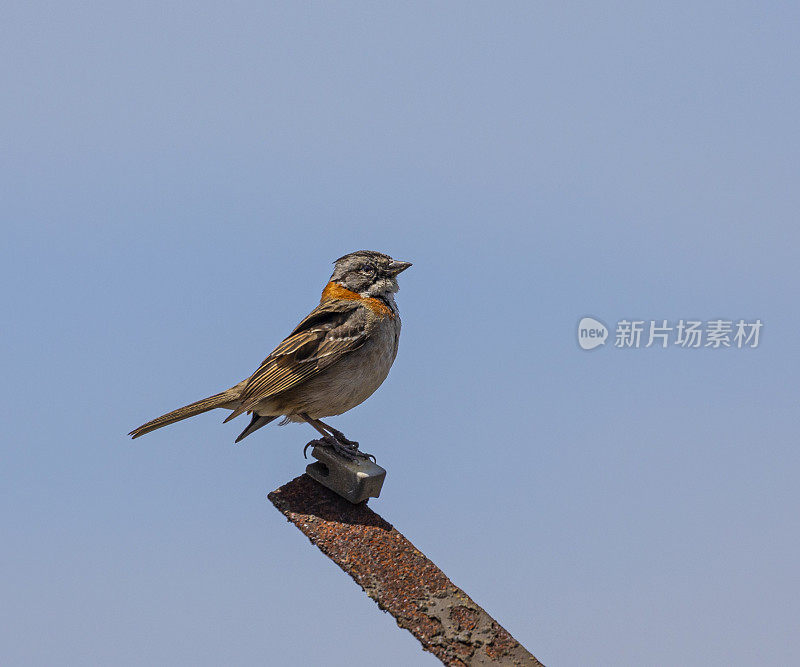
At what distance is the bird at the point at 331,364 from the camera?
9109mm

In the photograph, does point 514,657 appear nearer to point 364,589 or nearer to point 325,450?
point 364,589

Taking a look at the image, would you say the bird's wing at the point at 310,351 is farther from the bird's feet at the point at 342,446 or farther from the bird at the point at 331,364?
the bird's feet at the point at 342,446

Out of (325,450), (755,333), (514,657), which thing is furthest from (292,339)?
(755,333)

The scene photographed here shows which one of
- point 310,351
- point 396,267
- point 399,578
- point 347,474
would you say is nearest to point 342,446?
point 347,474

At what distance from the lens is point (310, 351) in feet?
30.0

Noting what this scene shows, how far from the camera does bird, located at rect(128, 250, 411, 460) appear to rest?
29.9ft

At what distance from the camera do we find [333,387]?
912cm

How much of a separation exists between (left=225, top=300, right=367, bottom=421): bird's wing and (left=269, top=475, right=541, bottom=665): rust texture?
1.03 meters

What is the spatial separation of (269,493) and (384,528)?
49.1 inches

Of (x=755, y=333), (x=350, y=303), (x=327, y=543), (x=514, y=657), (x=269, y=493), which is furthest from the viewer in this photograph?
(x=755, y=333)

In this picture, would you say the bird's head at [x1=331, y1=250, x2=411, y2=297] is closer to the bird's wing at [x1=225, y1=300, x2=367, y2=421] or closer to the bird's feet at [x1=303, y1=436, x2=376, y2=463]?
the bird's wing at [x1=225, y1=300, x2=367, y2=421]

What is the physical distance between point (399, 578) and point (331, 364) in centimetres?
233

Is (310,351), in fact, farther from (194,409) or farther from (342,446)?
(194,409)

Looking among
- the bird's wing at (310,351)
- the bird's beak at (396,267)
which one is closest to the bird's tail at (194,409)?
the bird's wing at (310,351)
